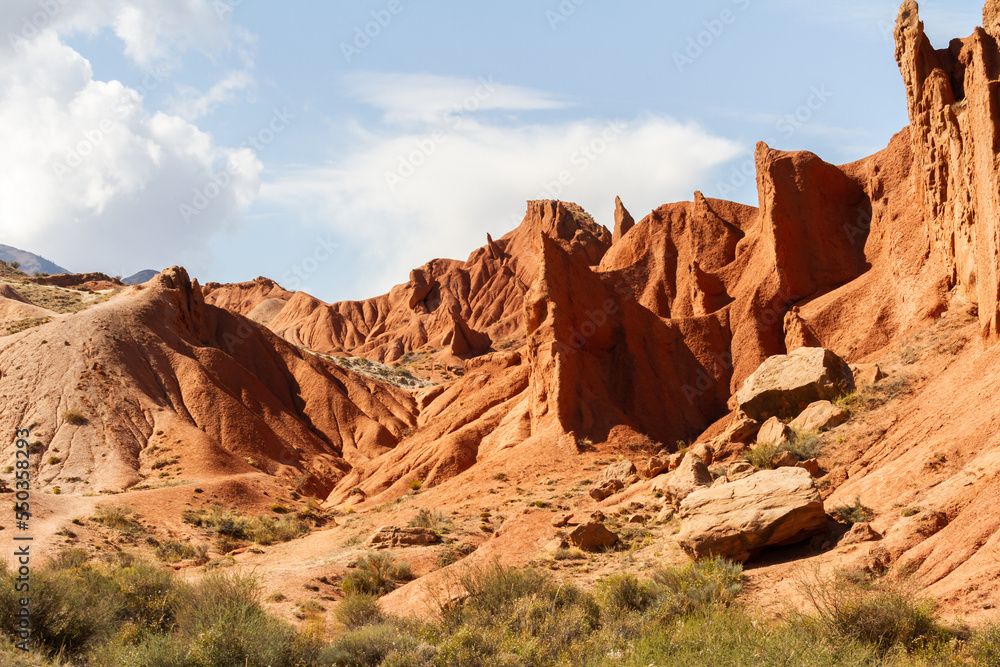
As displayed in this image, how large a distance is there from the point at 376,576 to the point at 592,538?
6219mm

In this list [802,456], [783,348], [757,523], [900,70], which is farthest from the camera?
[783,348]

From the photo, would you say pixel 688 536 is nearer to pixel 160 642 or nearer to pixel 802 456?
pixel 802 456

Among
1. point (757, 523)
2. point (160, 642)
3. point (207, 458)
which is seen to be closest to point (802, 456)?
point (757, 523)

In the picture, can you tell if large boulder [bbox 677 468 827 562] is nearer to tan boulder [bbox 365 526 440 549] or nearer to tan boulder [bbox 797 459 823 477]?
tan boulder [bbox 797 459 823 477]

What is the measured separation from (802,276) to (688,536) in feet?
82.9

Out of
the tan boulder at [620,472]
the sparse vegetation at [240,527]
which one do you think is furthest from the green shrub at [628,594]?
the sparse vegetation at [240,527]

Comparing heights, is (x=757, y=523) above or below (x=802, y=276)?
below

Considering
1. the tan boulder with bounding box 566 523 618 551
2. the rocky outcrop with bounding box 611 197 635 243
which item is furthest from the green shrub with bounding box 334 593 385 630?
the rocky outcrop with bounding box 611 197 635 243

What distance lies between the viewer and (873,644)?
11.6 meters

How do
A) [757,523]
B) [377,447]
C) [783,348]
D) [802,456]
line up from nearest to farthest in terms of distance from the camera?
[757,523]
[802,456]
[783,348]
[377,447]

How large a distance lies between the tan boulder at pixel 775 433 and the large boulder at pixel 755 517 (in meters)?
4.36

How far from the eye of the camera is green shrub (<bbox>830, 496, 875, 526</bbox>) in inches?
664

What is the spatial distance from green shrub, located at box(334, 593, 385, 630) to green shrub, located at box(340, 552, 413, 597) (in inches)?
107

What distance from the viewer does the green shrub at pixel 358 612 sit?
1710cm
